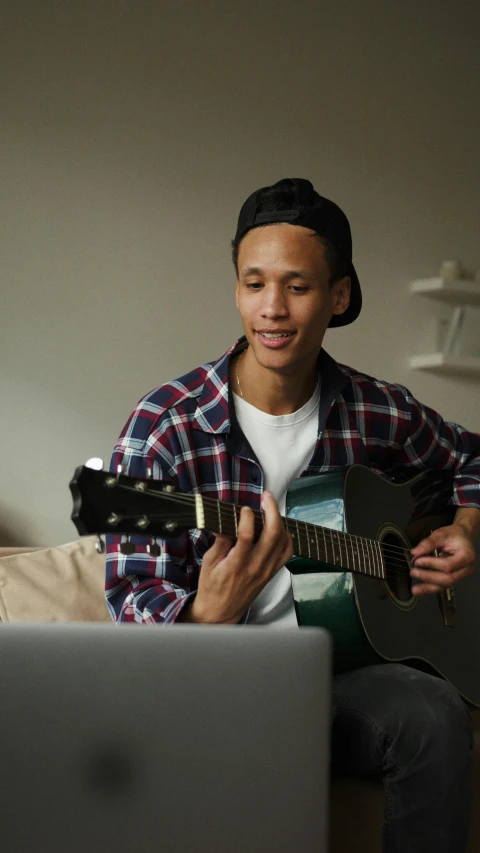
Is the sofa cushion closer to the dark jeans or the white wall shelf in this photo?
the dark jeans

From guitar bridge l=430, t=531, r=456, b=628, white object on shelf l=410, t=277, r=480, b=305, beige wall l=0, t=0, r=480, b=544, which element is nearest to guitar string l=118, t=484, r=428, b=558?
guitar bridge l=430, t=531, r=456, b=628

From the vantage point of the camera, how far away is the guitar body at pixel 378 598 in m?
1.53

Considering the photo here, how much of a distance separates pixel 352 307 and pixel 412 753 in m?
0.87

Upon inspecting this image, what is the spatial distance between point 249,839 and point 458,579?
3.29 feet

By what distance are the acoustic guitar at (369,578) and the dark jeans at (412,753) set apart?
98 mm


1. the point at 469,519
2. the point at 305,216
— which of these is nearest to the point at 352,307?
the point at 305,216

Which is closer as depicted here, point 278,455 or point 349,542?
point 349,542

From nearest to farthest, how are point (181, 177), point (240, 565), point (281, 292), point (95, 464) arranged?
1. point (95, 464)
2. point (240, 565)
3. point (281, 292)
4. point (181, 177)

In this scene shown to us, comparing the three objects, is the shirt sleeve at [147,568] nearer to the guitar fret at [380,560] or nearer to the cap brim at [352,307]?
the guitar fret at [380,560]

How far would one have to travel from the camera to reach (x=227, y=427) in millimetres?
1630

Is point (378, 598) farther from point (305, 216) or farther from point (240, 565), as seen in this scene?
point (305, 216)

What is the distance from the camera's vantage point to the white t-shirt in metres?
1.64

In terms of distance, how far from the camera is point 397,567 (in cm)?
165

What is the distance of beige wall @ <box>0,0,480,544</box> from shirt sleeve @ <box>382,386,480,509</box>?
973 mm
